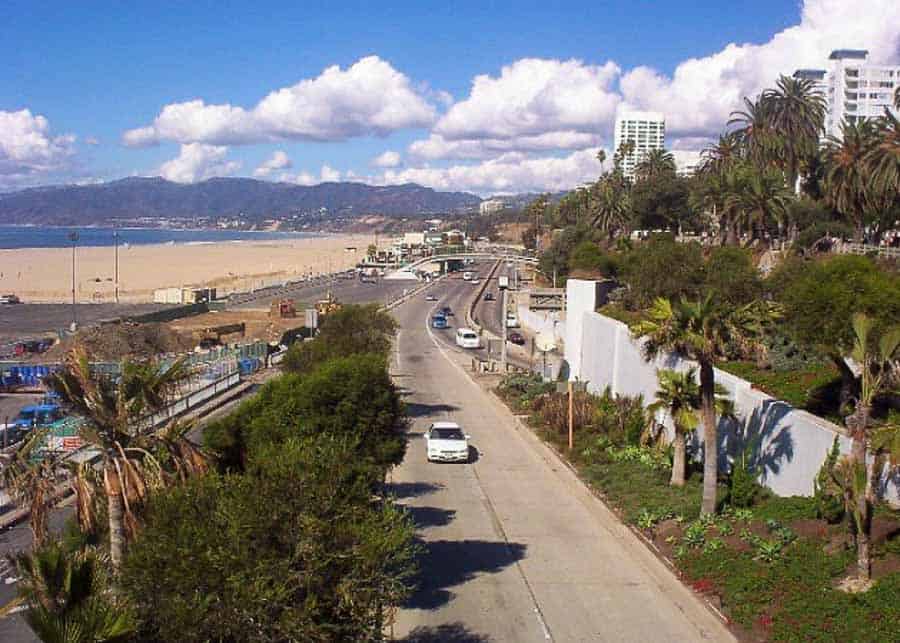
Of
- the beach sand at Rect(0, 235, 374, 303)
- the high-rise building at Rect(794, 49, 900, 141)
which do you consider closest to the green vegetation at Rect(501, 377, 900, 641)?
the beach sand at Rect(0, 235, 374, 303)

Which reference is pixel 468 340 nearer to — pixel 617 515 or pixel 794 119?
pixel 794 119

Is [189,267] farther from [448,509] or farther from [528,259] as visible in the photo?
[448,509]

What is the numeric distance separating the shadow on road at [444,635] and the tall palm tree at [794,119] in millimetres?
47685

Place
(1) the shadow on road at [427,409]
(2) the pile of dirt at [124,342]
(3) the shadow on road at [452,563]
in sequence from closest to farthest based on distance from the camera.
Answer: (3) the shadow on road at [452,563], (1) the shadow on road at [427,409], (2) the pile of dirt at [124,342]

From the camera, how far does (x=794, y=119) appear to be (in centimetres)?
5588

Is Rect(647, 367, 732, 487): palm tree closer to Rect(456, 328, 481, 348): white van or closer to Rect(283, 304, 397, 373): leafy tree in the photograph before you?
Rect(283, 304, 397, 373): leafy tree

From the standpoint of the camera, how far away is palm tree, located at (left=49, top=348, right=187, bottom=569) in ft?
35.2

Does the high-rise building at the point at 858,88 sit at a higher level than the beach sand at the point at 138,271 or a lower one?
higher

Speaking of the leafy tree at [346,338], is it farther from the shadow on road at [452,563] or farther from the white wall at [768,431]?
the shadow on road at [452,563]

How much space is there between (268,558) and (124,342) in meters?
43.0

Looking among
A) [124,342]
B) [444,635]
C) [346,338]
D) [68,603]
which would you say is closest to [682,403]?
[444,635]

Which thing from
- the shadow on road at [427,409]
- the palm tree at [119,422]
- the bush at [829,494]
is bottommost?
the shadow on road at [427,409]

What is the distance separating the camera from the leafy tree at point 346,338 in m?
29.6

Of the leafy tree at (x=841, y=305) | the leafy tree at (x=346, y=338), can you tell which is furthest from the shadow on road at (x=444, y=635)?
the leafy tree at (x=346, y=338)
